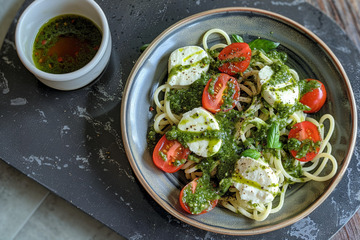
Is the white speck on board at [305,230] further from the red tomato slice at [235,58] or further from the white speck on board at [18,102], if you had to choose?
the white speck on board at [18,102]

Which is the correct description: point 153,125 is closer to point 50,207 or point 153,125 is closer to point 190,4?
point 190,4

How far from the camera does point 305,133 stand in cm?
254

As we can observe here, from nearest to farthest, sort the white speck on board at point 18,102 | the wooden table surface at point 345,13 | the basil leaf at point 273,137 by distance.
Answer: the basil leaf at point 273,137
the white speck on board at point 18,102
the wooden table surface at point 345,13

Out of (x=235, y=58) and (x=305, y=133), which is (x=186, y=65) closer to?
(x=235, y=58)

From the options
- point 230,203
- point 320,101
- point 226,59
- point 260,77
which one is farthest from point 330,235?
point 226,59

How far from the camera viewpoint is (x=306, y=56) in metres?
2.76

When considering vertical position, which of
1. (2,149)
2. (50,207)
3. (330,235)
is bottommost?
(50,207)

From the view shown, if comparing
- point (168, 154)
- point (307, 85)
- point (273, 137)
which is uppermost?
point (307, 85)

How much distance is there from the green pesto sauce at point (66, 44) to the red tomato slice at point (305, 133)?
1549mm

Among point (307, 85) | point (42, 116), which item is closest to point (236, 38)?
point (307, 85)

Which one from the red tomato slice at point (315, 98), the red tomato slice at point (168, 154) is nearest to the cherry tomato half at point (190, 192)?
the red tomato slice at point (168, 154)

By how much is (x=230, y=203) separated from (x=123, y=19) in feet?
5.49

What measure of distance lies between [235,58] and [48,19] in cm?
141

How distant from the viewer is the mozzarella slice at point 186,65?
2.58 meters
